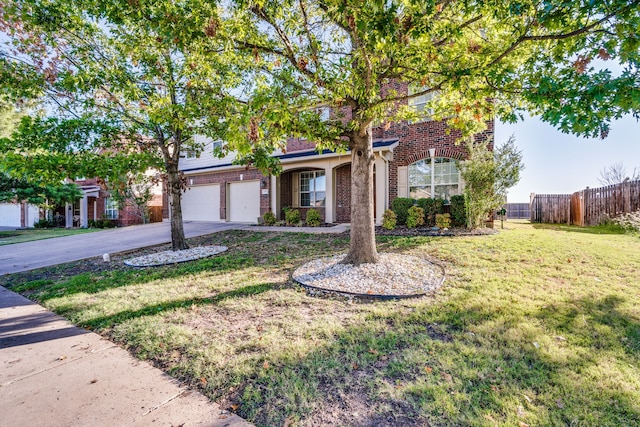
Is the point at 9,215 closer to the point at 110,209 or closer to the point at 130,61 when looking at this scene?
the point at 110,209

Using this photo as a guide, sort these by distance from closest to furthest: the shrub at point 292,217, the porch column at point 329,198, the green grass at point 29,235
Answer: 1. the porch column at point 329,198
2. the green grass at point 29,235
3. the shrub at point 292,217

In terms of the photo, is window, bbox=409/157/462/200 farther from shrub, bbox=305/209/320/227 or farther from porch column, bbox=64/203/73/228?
porch column, bbox=64/203/73/228

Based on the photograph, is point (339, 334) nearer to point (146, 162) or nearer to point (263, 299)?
point (263, 299)

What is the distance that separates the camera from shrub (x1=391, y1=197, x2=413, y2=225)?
1101 centimetres

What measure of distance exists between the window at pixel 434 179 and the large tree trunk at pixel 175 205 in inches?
330

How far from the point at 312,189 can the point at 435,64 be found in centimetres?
1042

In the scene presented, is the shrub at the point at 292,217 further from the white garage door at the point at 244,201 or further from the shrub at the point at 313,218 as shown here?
the white garage door at the point at 244,201

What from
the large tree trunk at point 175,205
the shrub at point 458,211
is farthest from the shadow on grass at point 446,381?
the large tree trunk at point 175,205

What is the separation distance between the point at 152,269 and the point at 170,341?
4.38 metres

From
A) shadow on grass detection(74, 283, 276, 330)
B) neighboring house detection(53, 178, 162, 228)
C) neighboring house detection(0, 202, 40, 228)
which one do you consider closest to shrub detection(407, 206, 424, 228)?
shadow on grass detection(74, 283, 276, 330)

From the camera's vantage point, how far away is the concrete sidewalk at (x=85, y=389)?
2229 mm

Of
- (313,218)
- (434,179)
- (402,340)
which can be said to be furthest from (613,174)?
(402,340)

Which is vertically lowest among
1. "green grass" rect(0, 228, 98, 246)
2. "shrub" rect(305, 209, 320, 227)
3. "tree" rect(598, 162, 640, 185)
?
"green grass" rect(0, 228, 98, 246)

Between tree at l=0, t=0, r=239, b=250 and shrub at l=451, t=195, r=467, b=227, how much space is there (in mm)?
7935
